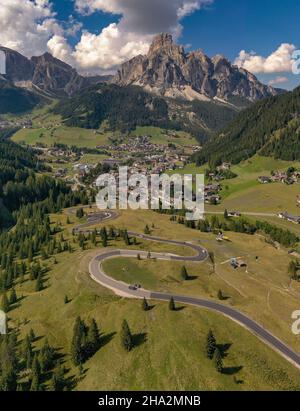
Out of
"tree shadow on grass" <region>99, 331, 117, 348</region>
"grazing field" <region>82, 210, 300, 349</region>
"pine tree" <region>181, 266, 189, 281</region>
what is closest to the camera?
"tree shadow on grass" <region>99, 331, 117, 348</region>

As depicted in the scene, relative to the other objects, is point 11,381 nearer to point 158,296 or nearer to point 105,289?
point 105,289

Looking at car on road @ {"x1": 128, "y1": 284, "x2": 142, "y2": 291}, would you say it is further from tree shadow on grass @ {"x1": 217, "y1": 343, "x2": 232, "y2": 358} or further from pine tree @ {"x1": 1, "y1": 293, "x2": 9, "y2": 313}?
pine tree @ {"x1": 1, "y1": 293, "x2": 9, "y2": 313}

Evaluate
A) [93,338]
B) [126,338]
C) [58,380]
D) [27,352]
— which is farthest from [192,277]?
[27,352]

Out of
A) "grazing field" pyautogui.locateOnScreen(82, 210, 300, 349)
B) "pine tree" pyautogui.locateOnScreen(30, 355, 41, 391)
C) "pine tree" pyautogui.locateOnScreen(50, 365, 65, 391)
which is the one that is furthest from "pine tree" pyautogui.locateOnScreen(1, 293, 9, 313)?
"pine tree" pyautogui.locateOnScreen(50, 365, 65, 391)

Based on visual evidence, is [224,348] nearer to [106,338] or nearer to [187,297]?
[187,297]

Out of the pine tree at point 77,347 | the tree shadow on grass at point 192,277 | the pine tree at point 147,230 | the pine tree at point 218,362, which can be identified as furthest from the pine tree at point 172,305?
the pine tree at point 147,230

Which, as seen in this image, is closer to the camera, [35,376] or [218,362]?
[218,362]
